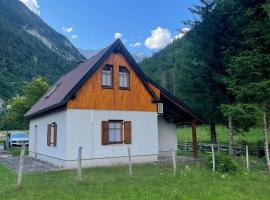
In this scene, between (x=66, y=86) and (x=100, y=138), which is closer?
(x=100, y=138)

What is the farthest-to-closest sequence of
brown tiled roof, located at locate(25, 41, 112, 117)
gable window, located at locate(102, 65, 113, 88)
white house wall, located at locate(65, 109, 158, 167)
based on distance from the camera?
gable window, located at locate(102, 65, 113, 88) < brown tiled roof, located at locate(25, 41, 112, 117) < white house wall, located at locate(65, 109, 158, 167)

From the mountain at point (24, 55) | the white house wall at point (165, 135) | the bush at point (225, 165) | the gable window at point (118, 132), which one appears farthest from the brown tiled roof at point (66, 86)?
the mountain at point (24, 55)

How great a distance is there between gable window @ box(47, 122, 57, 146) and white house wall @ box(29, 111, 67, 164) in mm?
246

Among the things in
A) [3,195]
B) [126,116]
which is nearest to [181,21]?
[126,116]

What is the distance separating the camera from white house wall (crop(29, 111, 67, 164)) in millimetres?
18062

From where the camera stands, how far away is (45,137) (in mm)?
21500

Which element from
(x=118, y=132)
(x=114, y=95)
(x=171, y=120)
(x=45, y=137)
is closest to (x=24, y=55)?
(x=171, y=120)

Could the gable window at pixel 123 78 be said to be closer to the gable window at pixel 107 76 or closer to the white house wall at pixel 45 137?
the gable window at pixel 107 76

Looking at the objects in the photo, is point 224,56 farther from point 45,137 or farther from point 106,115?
point 45,137

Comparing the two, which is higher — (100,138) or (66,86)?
(66,86)

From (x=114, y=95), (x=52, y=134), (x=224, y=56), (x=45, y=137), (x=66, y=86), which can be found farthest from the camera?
(x=224, y=56)

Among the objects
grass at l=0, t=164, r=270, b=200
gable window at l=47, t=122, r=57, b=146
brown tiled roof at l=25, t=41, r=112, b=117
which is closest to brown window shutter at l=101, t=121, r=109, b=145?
brown tiled roof at l=25, t=41, r=112, b=117

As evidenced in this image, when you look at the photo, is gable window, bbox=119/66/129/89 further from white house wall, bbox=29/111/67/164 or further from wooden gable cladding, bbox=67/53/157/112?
white house wall, bbox=29/111/67/164

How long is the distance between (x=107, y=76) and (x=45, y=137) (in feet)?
19.9
